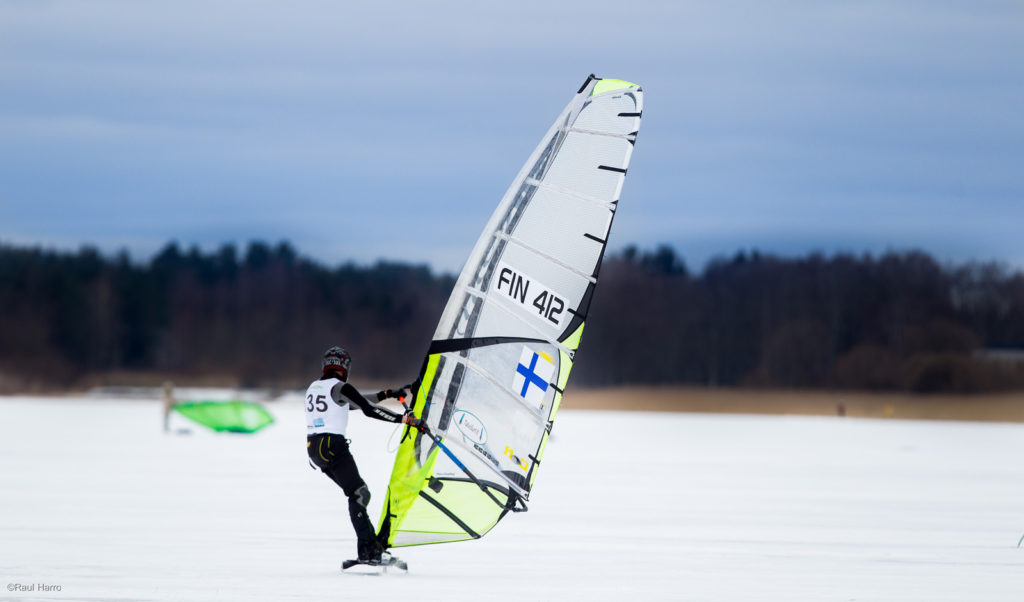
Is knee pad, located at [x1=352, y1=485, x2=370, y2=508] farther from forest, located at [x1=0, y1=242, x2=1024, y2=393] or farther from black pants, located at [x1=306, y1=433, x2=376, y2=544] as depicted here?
forest, located at [x1=0, y1=242, x2=1024, y2=393]

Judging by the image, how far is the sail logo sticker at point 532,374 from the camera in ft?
25.4

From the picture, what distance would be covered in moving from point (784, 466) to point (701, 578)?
11.2 m

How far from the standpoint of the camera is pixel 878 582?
785 cm

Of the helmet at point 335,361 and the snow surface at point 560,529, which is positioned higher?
the helmet at point 335,361

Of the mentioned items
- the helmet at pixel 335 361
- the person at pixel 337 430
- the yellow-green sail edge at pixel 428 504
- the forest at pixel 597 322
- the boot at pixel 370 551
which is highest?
the helmet at pixel 335 361

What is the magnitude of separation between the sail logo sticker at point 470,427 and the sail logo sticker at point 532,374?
301mm

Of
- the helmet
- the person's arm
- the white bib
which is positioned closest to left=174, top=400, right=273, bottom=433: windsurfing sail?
the helmet

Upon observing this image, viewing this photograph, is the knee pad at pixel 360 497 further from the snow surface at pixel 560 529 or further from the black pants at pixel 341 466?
the snow surface at pixel 560 529


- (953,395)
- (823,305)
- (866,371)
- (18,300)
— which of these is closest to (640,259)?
(823,305)

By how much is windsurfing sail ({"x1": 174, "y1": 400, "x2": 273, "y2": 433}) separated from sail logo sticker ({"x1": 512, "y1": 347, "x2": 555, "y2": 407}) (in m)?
18.7

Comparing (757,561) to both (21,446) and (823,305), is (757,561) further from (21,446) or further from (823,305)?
(823,305)

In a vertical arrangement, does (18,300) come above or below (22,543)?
below

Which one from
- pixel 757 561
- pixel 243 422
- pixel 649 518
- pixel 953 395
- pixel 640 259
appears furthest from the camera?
pixel 640 259

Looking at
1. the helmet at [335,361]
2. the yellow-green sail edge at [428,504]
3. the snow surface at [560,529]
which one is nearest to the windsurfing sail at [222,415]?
the snow surface at [560,529]
